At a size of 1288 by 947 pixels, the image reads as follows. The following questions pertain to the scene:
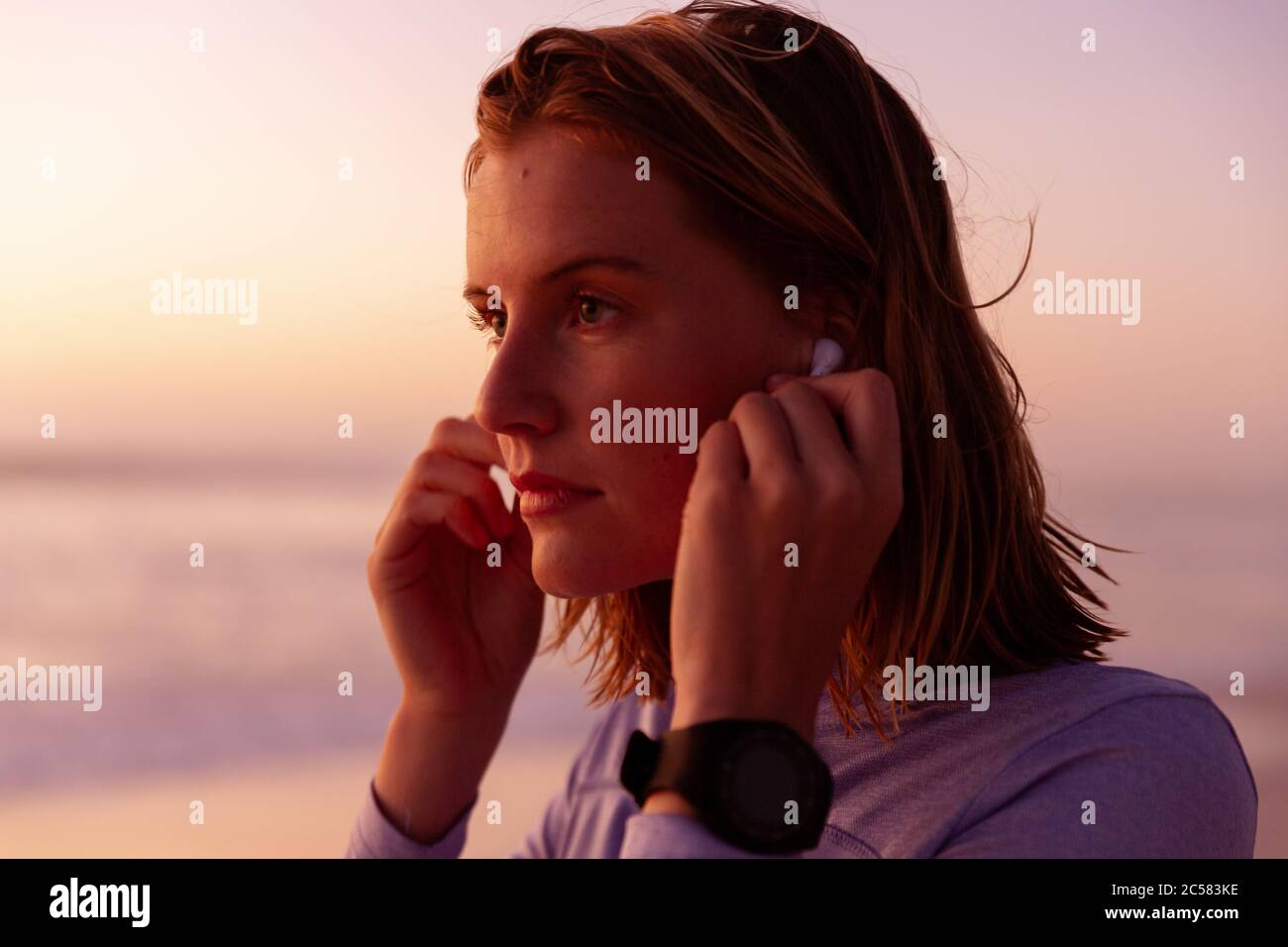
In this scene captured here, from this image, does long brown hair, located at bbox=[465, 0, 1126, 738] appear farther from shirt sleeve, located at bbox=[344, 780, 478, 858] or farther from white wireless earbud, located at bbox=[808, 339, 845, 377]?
shirt sleeve, located at bbox=[344, 780, 478, 858]

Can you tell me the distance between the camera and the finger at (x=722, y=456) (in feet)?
4.42

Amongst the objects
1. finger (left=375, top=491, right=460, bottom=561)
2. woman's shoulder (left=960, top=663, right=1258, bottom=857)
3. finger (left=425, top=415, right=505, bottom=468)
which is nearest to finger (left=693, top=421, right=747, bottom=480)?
woman's shoulder (left=960, top=663, right=1258, bottom=857)

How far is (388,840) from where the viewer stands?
2.00 meters

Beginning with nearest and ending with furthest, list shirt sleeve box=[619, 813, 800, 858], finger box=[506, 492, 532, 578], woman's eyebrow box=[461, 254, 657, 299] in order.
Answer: shirt sleeve box=[619, 813, 800, 858]
woman's eyebrow box=[461, 254, 657, 299]
finger box=[506, 492, 532, 578]

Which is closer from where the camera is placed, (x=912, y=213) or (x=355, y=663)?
(x=912, y=213)

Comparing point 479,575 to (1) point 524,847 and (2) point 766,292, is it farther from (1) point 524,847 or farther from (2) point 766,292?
(2) point 766,292

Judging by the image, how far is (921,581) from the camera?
5.39ft

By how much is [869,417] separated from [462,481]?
0.91 metres

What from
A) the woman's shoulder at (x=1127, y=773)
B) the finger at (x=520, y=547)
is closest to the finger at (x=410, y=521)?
the finger at (x=520, y=547)

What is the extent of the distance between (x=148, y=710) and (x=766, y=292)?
3.39m

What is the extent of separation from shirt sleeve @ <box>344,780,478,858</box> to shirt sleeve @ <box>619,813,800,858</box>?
904 millimetres

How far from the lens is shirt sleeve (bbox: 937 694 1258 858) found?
53.5 inches

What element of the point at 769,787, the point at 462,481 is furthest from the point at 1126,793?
the point at 462,481
